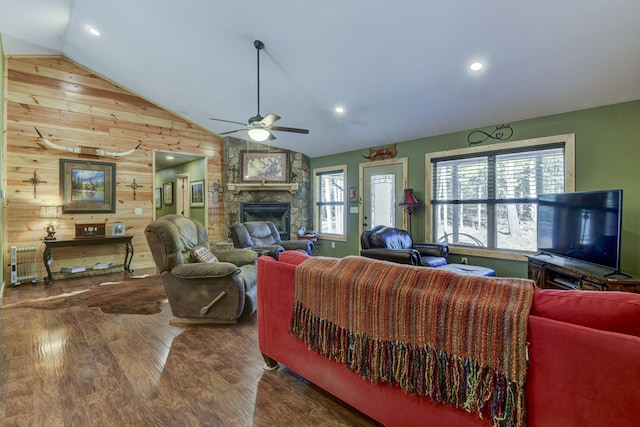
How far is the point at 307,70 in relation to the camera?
13.3 feet

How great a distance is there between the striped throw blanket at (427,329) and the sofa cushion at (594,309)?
69 mm

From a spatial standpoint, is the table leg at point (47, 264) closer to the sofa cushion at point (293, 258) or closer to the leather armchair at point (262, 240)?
the leather armchair at point (262, 240)

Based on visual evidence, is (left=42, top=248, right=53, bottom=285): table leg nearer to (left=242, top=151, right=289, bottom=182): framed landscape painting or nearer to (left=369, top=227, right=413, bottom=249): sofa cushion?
(left=242, top=151, right=289, bottom=182): framed landscape painting

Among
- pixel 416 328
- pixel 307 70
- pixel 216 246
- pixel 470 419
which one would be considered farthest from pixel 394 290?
pixel 216 246

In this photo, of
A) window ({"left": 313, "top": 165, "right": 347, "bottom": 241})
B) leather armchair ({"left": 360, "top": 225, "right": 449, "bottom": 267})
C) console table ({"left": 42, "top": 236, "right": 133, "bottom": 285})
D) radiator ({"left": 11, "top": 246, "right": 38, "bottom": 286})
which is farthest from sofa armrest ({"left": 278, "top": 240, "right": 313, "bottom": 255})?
radiator ({"left": 11, "top": 246, "right": 38, "bottom": 286})

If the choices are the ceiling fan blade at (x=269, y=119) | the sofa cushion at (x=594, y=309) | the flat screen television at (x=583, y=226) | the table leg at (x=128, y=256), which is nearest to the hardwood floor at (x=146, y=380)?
the sofa cushion at (x=594, y=309)

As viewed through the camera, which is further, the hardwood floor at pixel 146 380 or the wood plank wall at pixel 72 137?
the wood plank wall at pixel 72 137

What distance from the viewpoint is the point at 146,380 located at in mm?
2125

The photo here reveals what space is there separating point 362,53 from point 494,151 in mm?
2504

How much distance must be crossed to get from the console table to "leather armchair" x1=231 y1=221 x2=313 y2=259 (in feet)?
7.13

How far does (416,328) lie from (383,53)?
3148 millimetres

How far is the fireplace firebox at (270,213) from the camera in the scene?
22.9ft

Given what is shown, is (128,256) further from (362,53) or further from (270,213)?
(362,53)

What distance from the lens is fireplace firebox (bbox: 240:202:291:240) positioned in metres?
6.96
